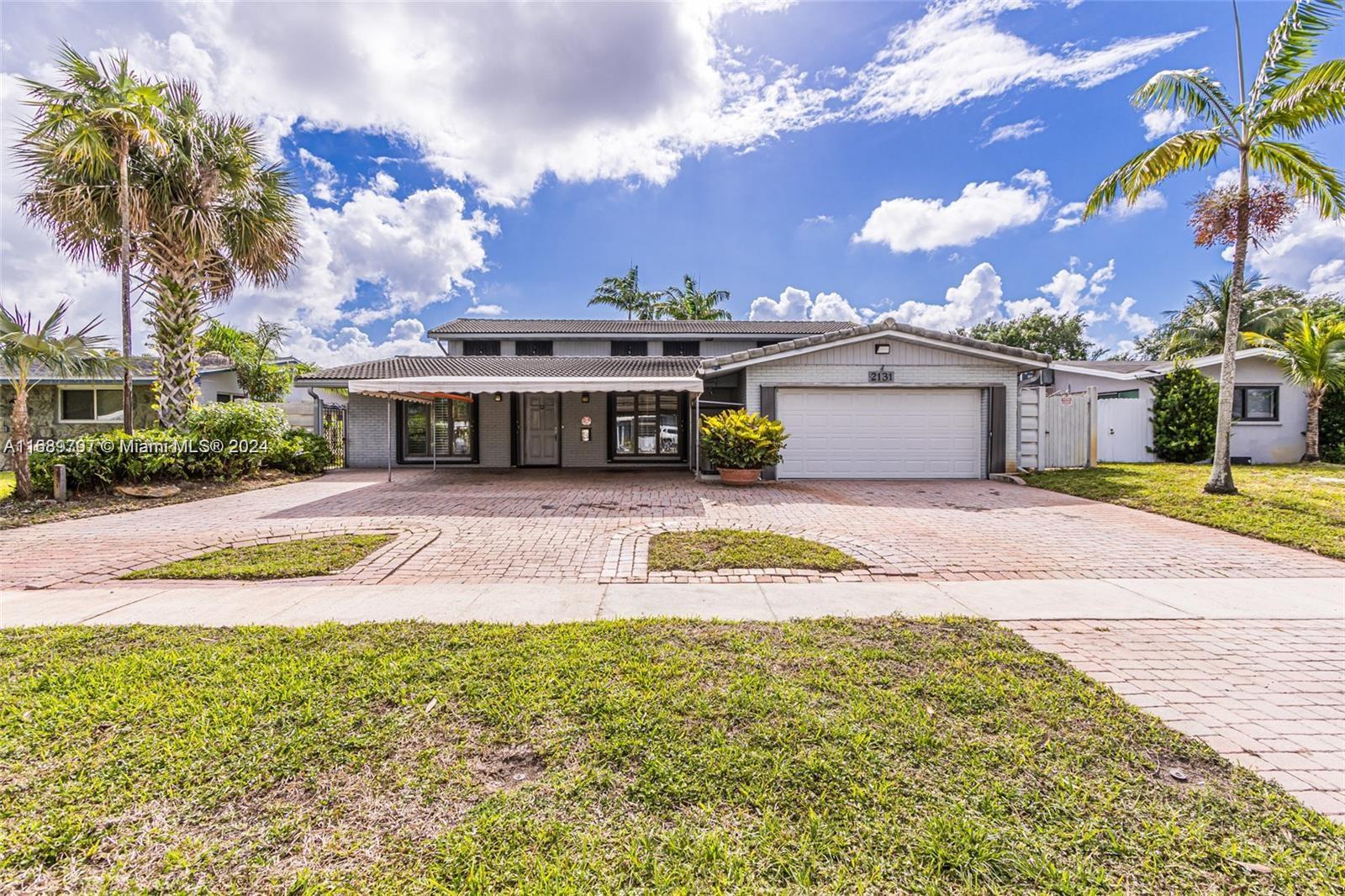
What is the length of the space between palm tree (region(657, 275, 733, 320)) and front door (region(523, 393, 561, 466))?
1894 cm

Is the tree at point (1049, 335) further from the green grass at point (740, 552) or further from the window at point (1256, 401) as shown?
the green grass at point (740, 552)

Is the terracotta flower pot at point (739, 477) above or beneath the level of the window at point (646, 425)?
beneath

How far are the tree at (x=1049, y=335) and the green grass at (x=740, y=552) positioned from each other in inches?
1757

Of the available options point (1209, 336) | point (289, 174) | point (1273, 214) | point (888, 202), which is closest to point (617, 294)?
point (888, 202)

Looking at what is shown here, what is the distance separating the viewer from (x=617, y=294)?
36.3 metres

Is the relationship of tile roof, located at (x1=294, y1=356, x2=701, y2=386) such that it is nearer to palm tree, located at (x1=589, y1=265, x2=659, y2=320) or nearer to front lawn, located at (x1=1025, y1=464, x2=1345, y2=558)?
front lawn, located at (x1=1025, y1=464, x2=1345, y2=558)

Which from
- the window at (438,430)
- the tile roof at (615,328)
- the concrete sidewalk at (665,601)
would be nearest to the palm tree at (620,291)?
the tile roof at (615,328)

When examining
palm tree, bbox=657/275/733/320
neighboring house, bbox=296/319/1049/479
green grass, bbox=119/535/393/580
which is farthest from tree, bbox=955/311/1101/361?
green grass, bbox=119/535/393/580

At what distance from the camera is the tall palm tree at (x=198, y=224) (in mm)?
12250

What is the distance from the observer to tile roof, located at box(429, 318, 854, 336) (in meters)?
25.2

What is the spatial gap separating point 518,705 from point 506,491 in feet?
32.8

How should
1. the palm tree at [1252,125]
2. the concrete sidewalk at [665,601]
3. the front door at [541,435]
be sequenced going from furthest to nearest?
the front door at [541,435] → the palm tree at [1252,125] → the concrete sidewalk at [665,601]

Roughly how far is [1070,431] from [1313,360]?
7.96 m

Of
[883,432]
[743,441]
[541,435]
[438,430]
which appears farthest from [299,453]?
[883,432]
